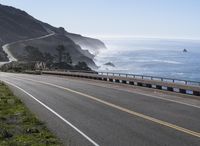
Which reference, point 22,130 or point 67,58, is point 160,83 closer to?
point 22,130

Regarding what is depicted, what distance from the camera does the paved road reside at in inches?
545

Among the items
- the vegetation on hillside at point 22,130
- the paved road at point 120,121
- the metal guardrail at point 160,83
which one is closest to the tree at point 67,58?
the metal guardrail at point 160,83

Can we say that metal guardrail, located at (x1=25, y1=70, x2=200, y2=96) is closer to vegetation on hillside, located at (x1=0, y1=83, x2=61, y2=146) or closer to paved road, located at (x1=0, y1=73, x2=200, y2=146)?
paved road, located at (x1=0, y1=73, x2=200, y2=146)

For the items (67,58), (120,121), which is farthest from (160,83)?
(67,58)

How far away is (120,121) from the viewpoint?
1759 cm

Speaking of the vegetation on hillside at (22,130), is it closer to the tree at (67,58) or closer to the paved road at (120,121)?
the paved road at (120,121)

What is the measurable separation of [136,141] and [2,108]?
29.5 feet

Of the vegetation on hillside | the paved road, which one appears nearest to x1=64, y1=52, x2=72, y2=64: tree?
the paved road

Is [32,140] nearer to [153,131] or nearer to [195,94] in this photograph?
[153,131]

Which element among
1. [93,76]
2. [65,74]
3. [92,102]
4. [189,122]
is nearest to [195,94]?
[92,102]

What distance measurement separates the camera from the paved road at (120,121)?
13.8 metres

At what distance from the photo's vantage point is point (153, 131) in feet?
49.8

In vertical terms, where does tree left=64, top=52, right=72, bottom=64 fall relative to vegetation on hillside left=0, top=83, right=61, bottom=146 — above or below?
above

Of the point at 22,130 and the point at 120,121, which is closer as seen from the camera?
the point at 22,130
